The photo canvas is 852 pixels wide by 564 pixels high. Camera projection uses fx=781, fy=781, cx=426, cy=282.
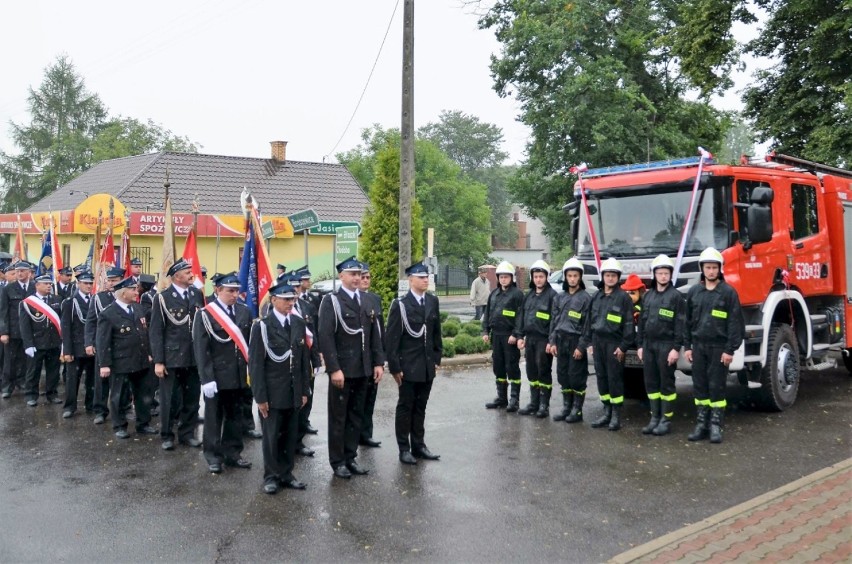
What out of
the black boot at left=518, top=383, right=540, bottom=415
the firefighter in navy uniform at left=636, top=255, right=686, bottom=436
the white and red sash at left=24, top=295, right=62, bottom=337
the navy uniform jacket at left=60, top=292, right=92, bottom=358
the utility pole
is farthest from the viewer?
the utility pole

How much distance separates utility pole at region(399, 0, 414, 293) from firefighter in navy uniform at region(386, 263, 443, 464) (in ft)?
21.0

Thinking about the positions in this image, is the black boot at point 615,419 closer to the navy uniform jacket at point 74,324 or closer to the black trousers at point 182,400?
the black trousers at point 182,400

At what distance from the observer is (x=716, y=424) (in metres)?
8.60

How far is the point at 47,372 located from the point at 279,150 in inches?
932

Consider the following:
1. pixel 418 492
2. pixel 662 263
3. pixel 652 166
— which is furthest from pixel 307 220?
pixel 418 492

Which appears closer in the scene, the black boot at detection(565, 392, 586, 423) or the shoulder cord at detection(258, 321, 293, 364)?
the shoulder cord at detection(258, 321, 293, 364)

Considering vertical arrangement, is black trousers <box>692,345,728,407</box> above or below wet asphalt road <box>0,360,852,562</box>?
above

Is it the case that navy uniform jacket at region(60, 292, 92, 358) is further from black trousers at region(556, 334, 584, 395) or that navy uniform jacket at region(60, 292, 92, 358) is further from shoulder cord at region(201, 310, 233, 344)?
black trousers at region(556, 334, 584, 395)

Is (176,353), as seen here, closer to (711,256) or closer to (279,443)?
(279,443)

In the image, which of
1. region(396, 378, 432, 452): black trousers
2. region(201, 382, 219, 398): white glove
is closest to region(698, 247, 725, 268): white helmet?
region(396, 378, 432, 452): black trousers

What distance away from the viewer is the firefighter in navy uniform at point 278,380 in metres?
6.88

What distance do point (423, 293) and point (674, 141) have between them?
55.3ft

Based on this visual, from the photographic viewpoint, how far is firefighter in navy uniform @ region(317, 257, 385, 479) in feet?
24.0

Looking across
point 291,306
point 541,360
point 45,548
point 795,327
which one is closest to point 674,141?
point 795,327
